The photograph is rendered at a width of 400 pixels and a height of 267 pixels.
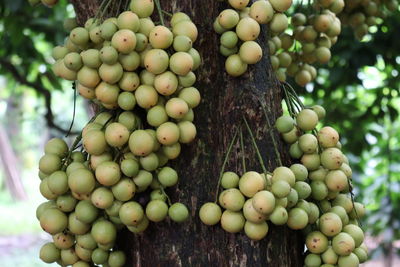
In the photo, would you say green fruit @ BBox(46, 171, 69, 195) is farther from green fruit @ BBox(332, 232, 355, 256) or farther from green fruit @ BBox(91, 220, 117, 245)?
green fruit @ BBox(332, 232, 355, 256)

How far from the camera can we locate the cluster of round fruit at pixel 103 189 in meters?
1.29

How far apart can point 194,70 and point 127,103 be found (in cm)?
20

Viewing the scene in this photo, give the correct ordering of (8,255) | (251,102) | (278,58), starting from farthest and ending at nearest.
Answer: (8,255) → (278,58) → (251,102)

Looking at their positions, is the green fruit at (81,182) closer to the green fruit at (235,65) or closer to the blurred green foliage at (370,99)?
the green fruit at (235,65)

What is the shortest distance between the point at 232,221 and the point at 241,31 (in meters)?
0.46

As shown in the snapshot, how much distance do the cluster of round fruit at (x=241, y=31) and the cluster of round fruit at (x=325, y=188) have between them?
0.57 feet

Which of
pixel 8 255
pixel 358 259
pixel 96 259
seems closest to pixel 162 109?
pixel 96 259

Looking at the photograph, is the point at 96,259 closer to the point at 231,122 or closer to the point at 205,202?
the point at 205,202

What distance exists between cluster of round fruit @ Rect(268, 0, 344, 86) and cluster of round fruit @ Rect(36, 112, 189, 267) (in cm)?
74

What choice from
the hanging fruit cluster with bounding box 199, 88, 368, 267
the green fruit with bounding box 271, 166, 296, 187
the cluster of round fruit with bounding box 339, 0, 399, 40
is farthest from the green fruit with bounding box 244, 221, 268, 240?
the cluster of round fruit with bounding box 339, 0, 399, 40

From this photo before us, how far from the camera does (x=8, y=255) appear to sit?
9.30m

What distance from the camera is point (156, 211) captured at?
4.26ft

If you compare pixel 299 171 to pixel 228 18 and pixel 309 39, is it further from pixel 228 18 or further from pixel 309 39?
pixel 309 39

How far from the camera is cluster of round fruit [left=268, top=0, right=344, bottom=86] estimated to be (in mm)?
1920
